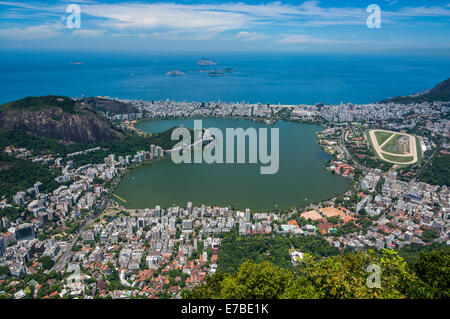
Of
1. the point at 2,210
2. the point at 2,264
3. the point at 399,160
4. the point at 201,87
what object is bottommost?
the point at 2,264

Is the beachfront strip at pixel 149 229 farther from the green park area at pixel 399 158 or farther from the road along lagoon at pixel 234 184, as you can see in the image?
the green park area at pixel 399 158

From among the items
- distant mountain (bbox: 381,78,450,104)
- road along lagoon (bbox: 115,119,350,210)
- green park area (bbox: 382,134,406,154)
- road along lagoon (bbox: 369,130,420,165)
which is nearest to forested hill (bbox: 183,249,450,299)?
road along lagoon (bbox: 115,119,350,210)

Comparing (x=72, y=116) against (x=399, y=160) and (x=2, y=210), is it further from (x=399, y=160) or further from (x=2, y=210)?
(x=399, y=160)

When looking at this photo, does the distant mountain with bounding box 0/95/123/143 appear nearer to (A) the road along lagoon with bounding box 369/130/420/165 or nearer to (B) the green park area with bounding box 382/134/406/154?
(A) the road along lagoon with bounding box 369/130/420/165

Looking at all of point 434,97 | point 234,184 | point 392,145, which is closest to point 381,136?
point 392,145

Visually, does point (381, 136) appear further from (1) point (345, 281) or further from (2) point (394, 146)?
(1) point (345, 281)

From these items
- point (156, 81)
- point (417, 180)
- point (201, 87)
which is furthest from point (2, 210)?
point (156, 81)

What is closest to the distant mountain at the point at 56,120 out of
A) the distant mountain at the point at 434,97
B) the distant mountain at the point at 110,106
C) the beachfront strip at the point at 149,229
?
the beachfront strip at the point at 149,229
